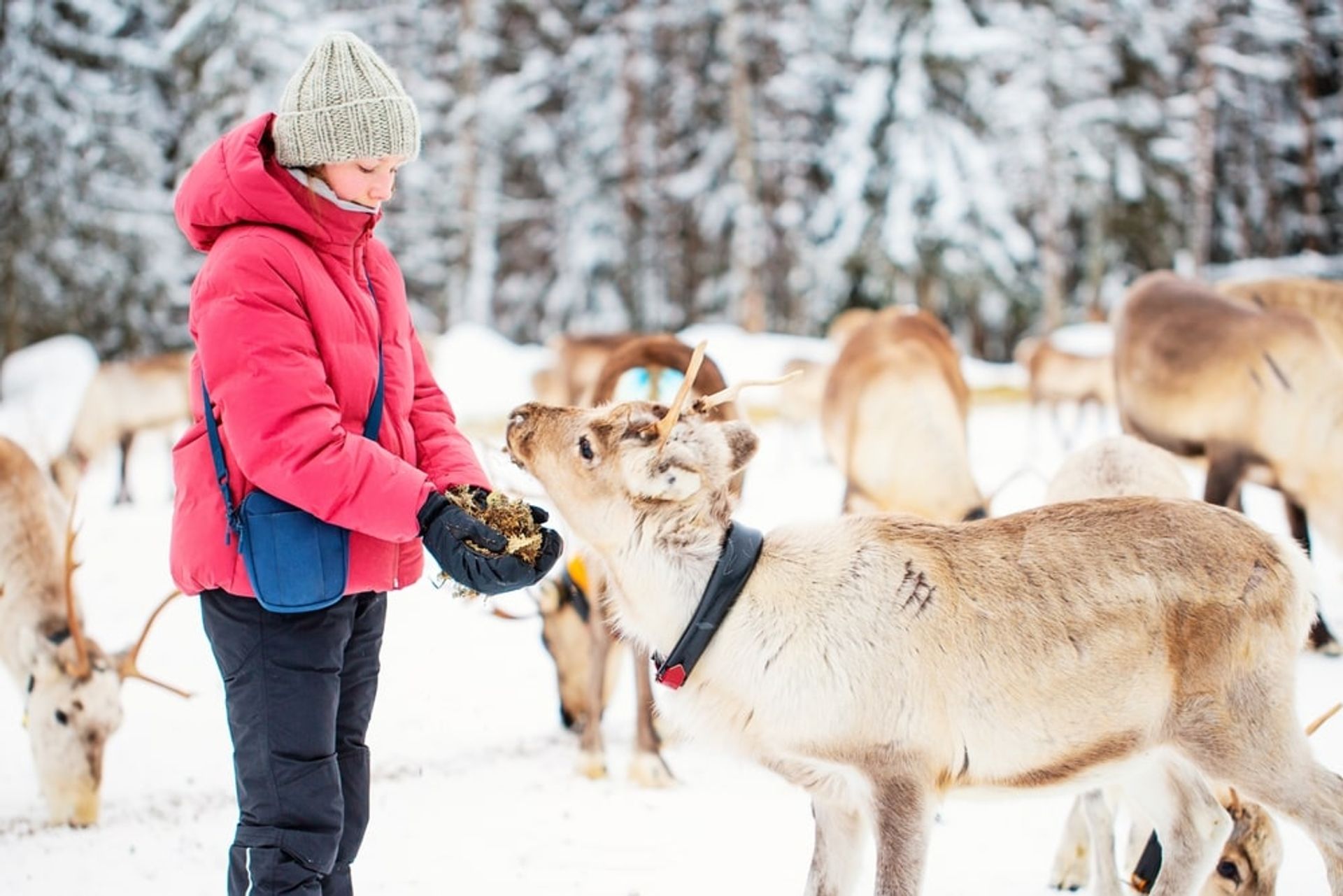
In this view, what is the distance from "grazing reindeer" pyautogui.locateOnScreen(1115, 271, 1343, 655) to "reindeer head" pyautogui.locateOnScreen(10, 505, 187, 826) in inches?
235

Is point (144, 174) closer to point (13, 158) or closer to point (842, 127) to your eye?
point (13, 158)

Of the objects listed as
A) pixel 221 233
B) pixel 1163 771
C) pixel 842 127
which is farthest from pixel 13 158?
pixel 1163 771

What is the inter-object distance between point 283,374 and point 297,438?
0.14 metres

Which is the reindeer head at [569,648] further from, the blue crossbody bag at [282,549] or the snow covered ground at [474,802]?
the blue crossbody bag at [282,549]

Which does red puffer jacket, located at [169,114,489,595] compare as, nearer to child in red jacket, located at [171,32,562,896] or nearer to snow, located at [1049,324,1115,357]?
child in red jacket, located at [171,32,562,896]

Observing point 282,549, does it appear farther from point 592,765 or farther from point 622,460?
point 592,765

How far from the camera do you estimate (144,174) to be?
1966 cm

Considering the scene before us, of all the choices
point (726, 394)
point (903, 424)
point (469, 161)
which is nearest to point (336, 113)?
point (726, 394)

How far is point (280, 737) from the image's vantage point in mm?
2658

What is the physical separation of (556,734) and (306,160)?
404cm

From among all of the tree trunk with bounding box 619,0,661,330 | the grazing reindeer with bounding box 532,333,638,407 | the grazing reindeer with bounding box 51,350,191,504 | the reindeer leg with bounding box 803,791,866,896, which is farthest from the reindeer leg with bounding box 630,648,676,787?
the tree trunk with bounding box 619,0,661,330

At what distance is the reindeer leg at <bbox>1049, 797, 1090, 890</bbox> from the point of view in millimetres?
4105

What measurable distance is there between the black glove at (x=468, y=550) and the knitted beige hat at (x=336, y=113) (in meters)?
0.83

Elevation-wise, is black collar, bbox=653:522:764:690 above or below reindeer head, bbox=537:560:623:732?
above
